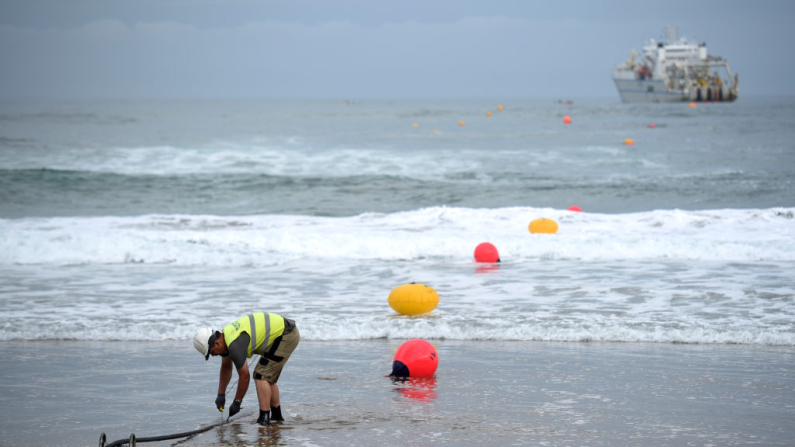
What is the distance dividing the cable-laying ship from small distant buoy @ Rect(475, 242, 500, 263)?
348 ft

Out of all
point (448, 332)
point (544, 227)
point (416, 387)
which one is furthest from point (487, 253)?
point (416, 387)

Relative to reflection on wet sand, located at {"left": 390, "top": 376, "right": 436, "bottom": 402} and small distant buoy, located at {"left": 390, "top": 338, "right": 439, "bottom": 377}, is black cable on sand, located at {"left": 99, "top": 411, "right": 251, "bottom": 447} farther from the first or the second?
small distant buoy, located at {"left": 390, "top": 338, "right": 439, "bottom": 377}

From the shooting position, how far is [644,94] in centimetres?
12025

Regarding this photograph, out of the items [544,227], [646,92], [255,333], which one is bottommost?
[255,333]

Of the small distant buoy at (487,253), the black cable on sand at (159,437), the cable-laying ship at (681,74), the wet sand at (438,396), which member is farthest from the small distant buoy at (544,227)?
the cable-laying ship at (681,74)

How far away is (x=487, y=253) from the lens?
14.5 metres

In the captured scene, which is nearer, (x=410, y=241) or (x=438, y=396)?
(x=438, y=396)

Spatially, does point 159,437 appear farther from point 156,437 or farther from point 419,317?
point 419,317

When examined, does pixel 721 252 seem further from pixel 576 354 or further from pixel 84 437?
pixel 84 437

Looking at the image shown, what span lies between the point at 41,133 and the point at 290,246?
5372cm

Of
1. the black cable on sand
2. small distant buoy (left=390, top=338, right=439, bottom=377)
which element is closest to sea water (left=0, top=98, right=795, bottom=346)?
small distant buoy (left=390, top=338, right=439, bottom=377)

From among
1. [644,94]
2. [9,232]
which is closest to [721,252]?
[9,232]

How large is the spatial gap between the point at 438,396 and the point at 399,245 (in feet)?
30.2

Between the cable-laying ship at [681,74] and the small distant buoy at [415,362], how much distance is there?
113m
